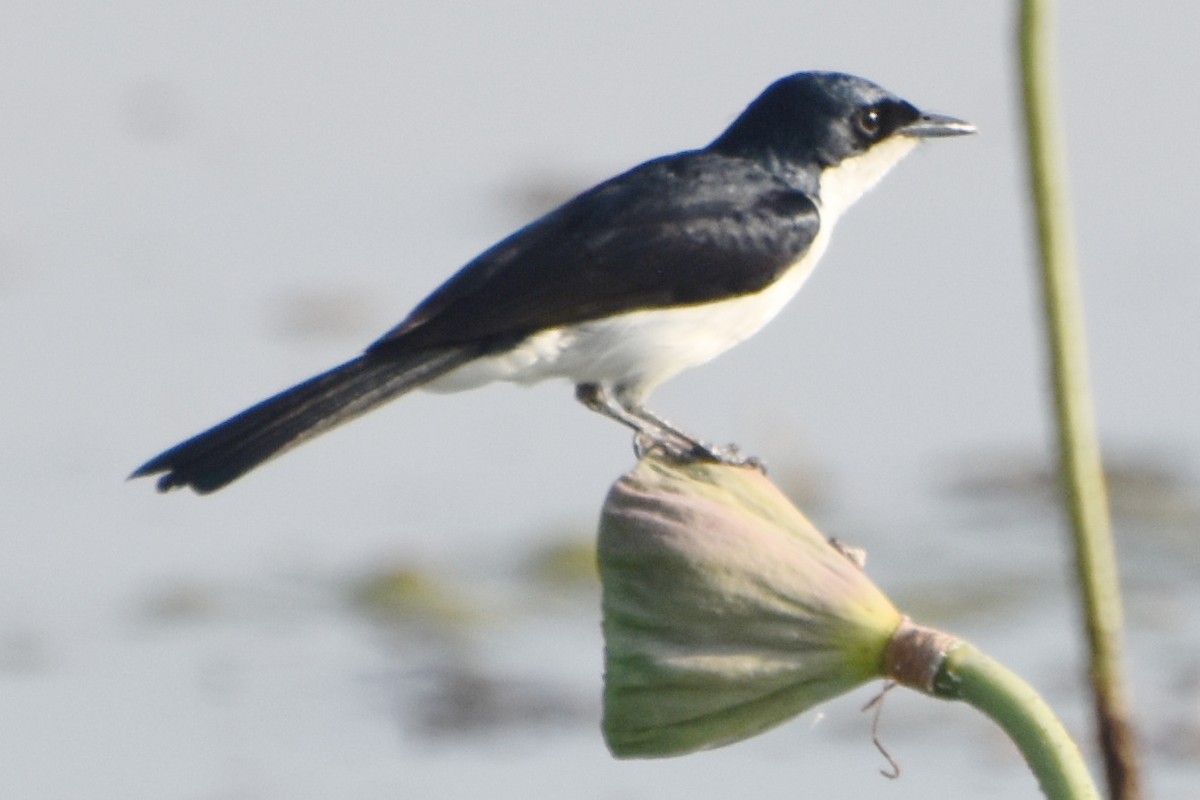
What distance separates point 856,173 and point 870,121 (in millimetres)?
132

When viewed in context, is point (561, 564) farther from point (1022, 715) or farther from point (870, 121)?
point (1022, 715)

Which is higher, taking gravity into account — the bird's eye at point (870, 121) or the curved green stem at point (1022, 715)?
the bird's eye at point (870, 121)

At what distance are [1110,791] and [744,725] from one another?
0.50m

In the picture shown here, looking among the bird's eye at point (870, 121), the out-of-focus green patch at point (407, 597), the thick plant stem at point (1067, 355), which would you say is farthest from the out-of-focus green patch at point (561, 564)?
→ the thick plant stem at point (1067, 355)

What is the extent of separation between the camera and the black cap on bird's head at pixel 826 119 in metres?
4.73

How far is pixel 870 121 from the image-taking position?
4762 millimetres

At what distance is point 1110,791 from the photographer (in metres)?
1.80

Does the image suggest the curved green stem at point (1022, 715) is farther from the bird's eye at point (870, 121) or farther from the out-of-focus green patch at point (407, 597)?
the out-of-focus green patch at point (407, 597)

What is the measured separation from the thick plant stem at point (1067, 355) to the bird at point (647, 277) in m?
1.95

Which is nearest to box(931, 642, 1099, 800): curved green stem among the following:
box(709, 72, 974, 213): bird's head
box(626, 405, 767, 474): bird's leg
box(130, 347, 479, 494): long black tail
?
box(626, 405, 767, 474): bird's leg

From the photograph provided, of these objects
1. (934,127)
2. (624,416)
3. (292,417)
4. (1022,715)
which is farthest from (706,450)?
(1022,715)

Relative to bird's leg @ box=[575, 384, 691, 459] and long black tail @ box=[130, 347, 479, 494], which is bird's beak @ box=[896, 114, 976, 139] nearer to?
bird's leg @ box=[575, 384, 691, 459]

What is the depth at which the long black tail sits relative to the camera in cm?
352

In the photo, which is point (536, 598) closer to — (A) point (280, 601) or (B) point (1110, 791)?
(A) point (280, 601)
